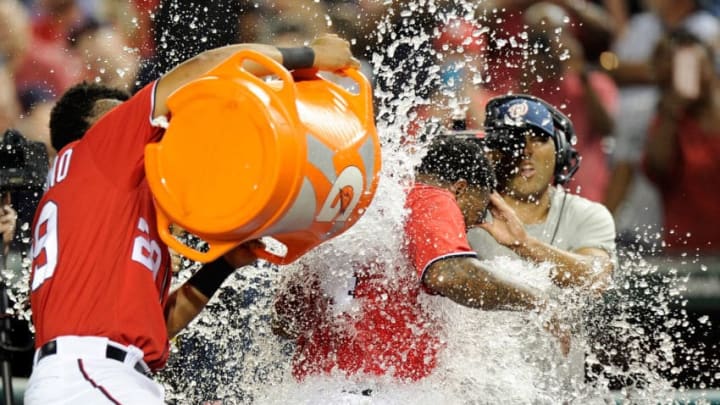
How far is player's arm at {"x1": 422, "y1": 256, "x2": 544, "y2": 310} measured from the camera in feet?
10.4

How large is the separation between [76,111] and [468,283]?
1816 millimetres

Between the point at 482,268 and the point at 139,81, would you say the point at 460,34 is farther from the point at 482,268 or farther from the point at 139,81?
the point at 482,268

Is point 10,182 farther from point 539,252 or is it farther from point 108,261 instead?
point 539,252

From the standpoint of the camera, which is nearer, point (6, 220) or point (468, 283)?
point (468, 283)

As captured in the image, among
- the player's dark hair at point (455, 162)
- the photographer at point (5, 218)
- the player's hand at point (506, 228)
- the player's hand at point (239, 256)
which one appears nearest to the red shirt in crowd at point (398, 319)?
the player's dark hair at point (455, 162)

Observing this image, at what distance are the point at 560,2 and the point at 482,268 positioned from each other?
12.1ft

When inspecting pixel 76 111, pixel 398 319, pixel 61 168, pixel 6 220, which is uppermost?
pixel 61 168

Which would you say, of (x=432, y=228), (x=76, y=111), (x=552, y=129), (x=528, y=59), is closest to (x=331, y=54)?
(x=432, y=228)

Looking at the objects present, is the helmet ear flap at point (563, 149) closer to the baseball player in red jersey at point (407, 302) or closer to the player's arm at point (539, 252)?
the player's arm at point (539, 252)

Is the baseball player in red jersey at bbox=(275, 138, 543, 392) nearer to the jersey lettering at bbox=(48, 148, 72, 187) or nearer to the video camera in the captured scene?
the jersey lettering at bbox=(48, 148, 72, 187)

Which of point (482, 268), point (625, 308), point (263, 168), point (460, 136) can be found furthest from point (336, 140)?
point (625, 308)

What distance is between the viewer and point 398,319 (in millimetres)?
3305

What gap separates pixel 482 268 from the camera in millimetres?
3244

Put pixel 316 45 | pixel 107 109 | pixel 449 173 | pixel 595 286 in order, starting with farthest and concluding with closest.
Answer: pixel 595 286 → pixel 107 109 → pixel 449 173 → pixel 316 45
